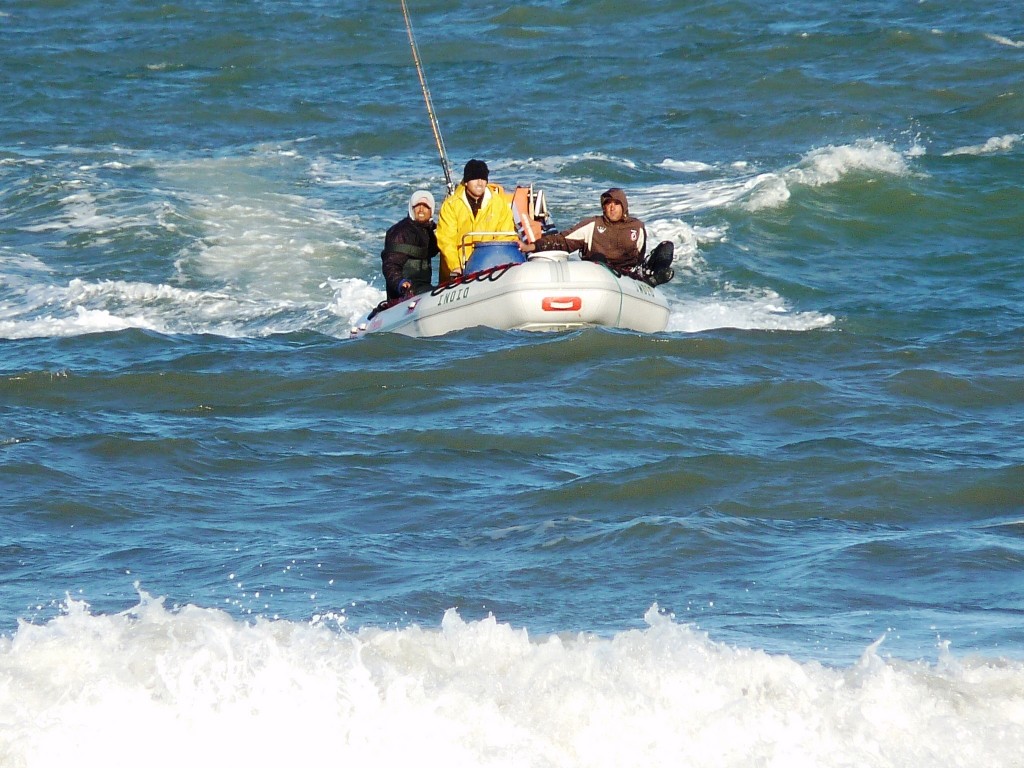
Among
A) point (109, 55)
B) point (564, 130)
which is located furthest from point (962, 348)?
point (109, 55)

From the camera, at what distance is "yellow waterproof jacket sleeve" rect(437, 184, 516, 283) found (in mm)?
11289

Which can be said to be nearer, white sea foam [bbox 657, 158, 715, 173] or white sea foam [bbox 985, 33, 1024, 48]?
white sea foam [bbox 657, 158, 715, 173]

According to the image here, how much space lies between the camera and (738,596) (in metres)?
5.95

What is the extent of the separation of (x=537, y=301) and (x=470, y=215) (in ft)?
2.81

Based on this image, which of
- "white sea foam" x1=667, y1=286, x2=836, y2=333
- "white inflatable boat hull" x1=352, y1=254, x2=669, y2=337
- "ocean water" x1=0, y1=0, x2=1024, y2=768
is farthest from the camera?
"white sea foam" x1=667, y1=286, x2=836, y2=333

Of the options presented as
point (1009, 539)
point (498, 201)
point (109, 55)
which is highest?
point (109, 55)

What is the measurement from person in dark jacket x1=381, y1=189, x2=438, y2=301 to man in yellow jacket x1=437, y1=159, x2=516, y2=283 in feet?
0.34

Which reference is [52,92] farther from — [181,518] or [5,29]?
[181,518]

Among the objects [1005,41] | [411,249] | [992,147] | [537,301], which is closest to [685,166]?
[992,147]

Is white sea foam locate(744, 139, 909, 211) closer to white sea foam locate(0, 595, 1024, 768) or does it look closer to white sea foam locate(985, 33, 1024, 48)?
white sea foam locate(985, 33, 1024, 48)

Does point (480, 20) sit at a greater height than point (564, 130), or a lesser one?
greater

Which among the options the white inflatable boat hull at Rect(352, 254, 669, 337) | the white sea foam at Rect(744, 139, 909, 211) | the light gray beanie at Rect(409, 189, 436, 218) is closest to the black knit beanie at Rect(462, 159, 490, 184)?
the light gray beanie at Rect(409, 189, 436, 218)

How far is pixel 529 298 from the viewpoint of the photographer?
10.9m

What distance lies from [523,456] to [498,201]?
360cm
